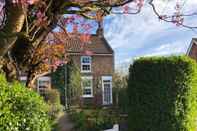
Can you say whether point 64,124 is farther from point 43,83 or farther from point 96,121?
point 43,83

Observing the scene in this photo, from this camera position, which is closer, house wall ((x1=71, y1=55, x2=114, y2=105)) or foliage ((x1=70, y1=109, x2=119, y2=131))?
foliage ((x1=70, y1=109, x2=119, y2=131))

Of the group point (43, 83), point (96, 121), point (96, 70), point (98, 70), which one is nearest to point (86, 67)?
point (96, 70)

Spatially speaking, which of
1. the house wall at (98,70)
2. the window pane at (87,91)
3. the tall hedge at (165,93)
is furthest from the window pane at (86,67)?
the tall hedge at (165,93)

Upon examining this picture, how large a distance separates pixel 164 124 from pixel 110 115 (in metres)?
7.36

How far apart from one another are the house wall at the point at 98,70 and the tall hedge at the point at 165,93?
107 feet

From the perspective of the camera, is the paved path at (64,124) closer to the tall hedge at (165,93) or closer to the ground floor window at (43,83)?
the tall hedge at (165,93)

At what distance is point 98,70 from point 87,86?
234 centimetres

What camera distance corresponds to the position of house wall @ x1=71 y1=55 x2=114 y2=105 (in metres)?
51.8

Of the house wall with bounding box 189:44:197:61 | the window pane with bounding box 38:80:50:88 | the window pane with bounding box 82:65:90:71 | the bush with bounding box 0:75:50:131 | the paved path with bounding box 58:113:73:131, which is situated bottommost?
the paved path with bounding box 58:113:73:131

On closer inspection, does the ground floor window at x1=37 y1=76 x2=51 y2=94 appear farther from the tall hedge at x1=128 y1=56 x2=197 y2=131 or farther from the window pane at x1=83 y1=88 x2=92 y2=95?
the tall hedge at x1=128 y1=56 x2=197 y2=131

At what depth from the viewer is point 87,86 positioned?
52000mm

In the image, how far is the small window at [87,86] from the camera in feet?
169

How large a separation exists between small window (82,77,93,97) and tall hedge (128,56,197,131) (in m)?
32.6

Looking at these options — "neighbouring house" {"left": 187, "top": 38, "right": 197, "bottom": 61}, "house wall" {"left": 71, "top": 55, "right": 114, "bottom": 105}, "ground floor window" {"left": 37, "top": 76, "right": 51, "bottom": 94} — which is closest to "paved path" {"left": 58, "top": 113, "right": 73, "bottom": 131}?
"ground floor window" {"left": 37, "top": 76, "right": 51, "bottom": 94}
